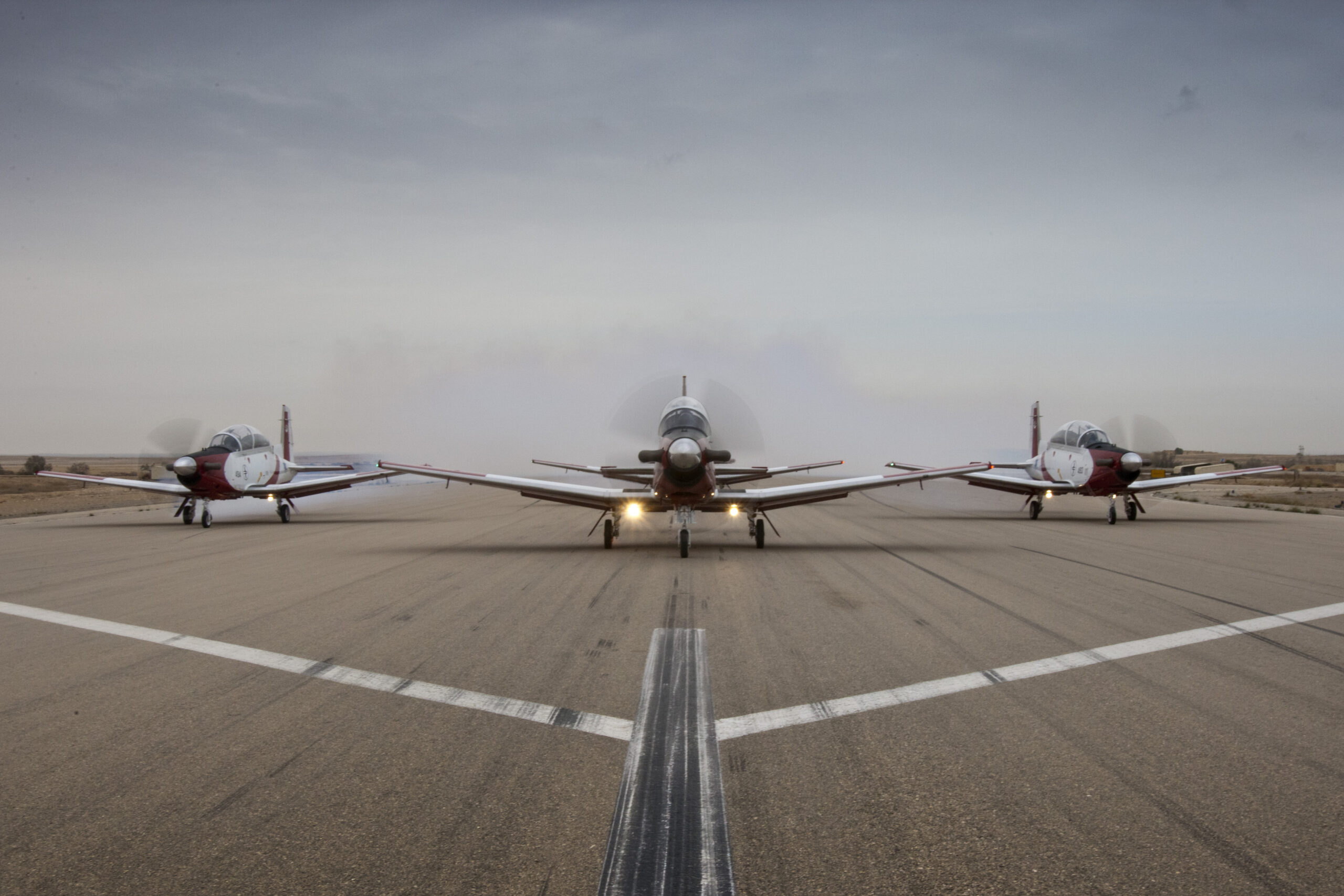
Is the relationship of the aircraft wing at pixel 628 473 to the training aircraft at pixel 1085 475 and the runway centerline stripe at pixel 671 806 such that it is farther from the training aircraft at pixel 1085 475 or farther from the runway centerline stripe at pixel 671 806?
the runway centerline stripe at pixel 671 806

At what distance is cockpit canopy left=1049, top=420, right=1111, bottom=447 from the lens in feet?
77.9

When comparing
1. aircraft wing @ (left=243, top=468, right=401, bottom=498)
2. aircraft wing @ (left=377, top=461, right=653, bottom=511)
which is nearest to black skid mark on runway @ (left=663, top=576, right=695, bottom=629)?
aircraft wing @ (left=377, top=461, right=653, bottom=511)

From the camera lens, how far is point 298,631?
808cm

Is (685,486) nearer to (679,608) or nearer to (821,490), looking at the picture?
(821,490)

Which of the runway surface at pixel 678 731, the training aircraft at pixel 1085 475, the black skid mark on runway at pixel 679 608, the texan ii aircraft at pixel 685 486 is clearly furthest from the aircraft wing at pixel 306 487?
the training aircraft at pixel 1085 475

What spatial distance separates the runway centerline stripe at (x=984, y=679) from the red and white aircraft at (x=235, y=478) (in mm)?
17762

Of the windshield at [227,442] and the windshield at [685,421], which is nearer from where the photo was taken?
the windshield at [685,421]

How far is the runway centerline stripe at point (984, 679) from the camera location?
204 inches

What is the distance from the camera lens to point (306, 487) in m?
24.9

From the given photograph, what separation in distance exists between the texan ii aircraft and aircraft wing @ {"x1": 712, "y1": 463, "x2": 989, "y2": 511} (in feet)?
0.07

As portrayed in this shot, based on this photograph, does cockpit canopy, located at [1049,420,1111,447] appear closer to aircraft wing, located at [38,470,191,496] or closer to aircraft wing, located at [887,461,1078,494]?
aircraft wing, located at [887,461,1078,494]

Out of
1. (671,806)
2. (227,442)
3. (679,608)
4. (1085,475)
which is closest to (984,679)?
(671,806)

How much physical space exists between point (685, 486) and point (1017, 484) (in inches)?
561

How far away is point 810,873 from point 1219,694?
4.44 meters
